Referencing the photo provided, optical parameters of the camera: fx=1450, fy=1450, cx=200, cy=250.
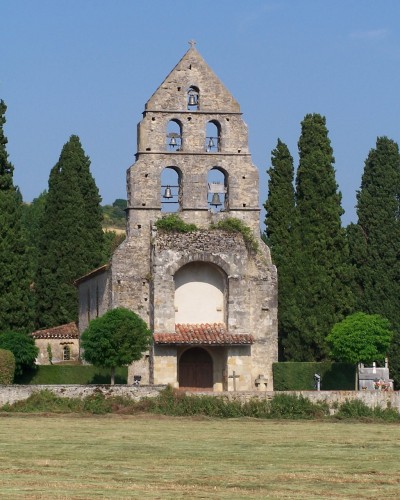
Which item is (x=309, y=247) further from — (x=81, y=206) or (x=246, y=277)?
(x=81, y=206)

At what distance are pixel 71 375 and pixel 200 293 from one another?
22.1ft

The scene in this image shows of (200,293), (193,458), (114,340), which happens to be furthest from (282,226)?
(193,458)

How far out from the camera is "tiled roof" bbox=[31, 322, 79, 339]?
7181 centimetres

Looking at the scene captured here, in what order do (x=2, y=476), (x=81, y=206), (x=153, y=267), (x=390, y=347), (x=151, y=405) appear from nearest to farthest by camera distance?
(x=2, y=476)
(x=151, y=405)
(x=153, y=267)
(x=390, y=347)
(x=81, y=206)

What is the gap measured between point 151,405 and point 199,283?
942 centimetres

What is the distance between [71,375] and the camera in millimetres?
63719

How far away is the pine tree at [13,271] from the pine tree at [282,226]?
11812 millimetres

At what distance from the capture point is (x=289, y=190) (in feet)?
233

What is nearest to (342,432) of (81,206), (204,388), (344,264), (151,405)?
(151,405)

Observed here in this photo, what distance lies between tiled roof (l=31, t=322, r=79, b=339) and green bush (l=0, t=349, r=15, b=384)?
35.1 feet

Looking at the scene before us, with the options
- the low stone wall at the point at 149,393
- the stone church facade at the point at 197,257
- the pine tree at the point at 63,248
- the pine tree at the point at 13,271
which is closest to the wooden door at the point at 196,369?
the stone church facade at the point at 197,257

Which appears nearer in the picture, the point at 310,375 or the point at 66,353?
the point at 310,375

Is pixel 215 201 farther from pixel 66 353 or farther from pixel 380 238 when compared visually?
pixel 66 353

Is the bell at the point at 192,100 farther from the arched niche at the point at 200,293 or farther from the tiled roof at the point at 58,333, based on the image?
the tiled roof at the point at 58,333
